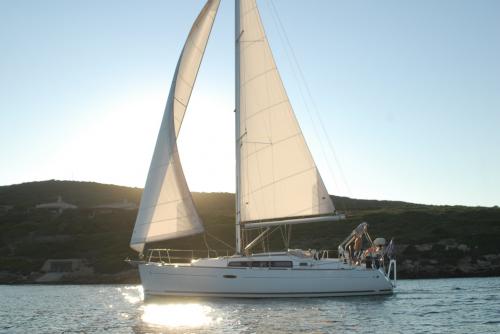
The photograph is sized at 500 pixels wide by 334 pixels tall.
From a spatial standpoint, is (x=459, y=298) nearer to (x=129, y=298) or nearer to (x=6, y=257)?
(x=129, y=298)

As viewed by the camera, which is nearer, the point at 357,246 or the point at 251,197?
the point at 251,197

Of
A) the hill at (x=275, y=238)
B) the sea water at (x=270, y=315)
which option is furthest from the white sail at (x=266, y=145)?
the hill at (x=275, y=238)

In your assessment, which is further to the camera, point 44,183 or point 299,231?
point 44,183

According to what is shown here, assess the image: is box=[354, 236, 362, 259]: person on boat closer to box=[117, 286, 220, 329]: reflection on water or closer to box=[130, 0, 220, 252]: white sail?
box=[130, 0, 220, 252]: white sail

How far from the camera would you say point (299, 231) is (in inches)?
3152

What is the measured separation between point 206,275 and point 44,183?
144 metres

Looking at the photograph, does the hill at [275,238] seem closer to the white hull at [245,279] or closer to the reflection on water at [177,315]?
the white hull at [245,279]

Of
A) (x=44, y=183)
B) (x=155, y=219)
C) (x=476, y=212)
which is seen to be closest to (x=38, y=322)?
(x=155, y=219)

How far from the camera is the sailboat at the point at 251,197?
34594 mm

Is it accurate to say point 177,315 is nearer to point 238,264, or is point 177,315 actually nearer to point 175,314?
point 175,314

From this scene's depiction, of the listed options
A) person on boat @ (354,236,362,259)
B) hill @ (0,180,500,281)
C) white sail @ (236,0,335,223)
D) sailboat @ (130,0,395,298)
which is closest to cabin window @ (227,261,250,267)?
sailboat @ (130,0,395,298)

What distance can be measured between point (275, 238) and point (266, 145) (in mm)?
42030

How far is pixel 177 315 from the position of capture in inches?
1203

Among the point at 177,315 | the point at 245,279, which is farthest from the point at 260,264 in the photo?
the point at 177,315
